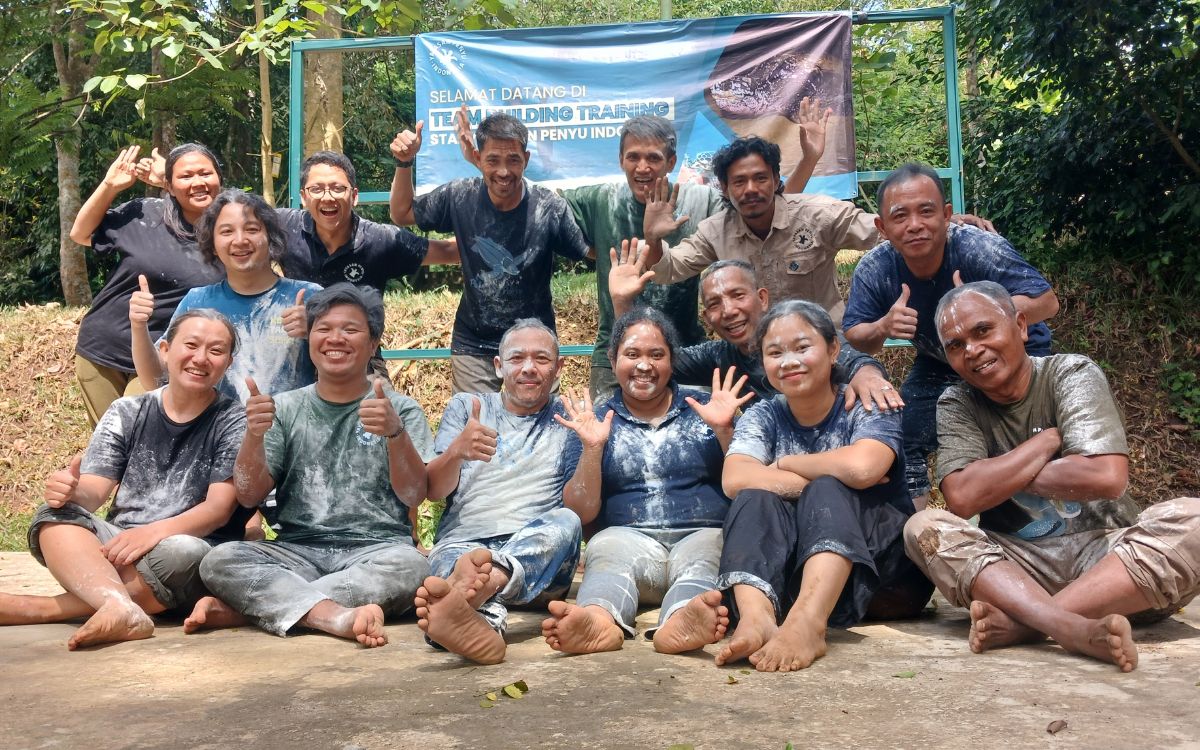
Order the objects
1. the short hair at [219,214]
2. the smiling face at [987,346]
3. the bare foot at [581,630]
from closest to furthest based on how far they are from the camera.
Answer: the bare foot at [581,630], the smiling face at [987,346], the short hair at [219,214]

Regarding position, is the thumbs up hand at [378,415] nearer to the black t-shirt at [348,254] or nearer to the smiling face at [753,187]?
the black t-shirt at [348,254]

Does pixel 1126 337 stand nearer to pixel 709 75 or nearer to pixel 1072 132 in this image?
pixel 1072 132

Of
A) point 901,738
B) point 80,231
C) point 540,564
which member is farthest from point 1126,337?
point 80,231

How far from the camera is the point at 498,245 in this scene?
5.48 m

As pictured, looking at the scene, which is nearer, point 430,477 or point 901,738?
point 901,738

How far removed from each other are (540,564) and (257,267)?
6.18 feet

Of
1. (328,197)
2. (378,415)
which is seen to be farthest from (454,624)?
(328,197)

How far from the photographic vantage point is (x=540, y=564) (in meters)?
4.13

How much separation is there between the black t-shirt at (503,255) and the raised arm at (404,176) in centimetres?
23

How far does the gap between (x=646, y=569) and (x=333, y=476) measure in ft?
4.17

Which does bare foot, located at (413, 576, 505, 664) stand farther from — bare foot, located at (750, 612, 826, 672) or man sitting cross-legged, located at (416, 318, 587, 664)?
bare foot, located at (750, 612, 826, 672)

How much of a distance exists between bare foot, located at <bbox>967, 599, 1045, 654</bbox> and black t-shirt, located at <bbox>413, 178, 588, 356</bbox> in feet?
8.43

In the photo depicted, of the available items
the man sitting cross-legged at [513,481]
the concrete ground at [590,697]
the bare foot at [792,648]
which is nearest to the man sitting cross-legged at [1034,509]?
the concrete ground at [590,697]

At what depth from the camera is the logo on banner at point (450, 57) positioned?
6703mm
